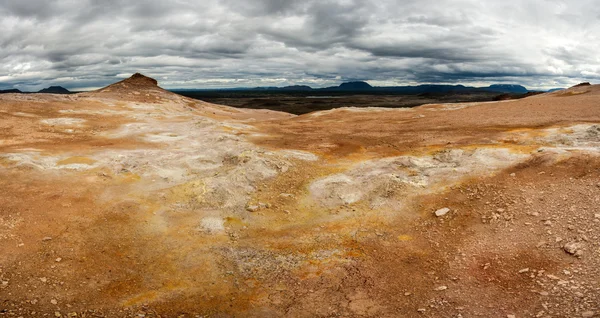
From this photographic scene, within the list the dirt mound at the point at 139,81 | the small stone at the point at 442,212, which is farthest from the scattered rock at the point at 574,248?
the dirt mound at the point at 139,81

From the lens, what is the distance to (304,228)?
16.8 m

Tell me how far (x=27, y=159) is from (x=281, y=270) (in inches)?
679

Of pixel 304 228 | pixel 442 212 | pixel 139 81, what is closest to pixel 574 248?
pixel 442 212

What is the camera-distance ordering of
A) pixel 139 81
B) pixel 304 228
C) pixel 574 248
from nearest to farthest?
pixel 574 248
pixel 304 228
pixel 139 81

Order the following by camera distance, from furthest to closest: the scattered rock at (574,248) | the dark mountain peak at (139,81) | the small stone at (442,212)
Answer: the dark mountain peak at (139,81) < the small stone at (442,212) < the scattered rock at (574,248)

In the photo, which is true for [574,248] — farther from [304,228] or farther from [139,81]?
[139,81]

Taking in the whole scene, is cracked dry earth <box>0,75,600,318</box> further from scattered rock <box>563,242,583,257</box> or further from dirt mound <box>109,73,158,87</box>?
dirt mound <box>109,73,158,87</box>

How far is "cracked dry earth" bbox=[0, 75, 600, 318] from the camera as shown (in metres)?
11.8

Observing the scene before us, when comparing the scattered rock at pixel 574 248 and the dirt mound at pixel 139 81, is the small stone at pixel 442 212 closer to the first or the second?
the scattered rock at pixel 574 248

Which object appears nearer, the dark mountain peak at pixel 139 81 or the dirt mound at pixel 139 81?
the dirt mound at pixel 139 81

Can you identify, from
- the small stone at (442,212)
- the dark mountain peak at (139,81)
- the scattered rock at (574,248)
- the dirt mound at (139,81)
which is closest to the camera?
the scattered rock at (574,248)

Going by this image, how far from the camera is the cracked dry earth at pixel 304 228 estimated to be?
11805 millimetres

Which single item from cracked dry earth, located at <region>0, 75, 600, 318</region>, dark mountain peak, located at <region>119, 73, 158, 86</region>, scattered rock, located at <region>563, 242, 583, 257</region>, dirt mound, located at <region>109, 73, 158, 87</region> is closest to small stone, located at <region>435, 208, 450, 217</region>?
cracked dry earth, located at <region>0, 75, 600, 318</region>

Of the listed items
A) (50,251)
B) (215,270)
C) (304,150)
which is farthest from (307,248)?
(304,150)
